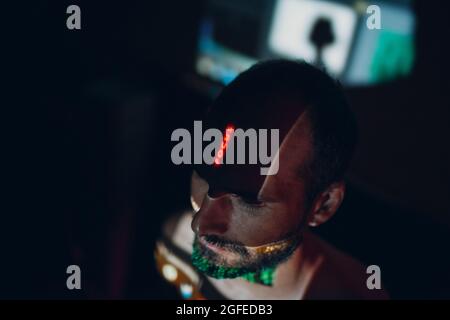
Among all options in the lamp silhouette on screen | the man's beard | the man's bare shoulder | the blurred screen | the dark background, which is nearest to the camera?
the man's beard

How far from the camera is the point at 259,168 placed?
79 cm

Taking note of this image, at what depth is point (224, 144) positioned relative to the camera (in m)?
0.80

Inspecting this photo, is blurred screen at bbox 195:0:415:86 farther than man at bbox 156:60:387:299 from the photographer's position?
Yes

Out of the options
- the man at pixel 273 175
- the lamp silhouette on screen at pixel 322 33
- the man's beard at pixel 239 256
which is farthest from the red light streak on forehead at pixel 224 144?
the lamp silhouette on screen at pixel 322 33

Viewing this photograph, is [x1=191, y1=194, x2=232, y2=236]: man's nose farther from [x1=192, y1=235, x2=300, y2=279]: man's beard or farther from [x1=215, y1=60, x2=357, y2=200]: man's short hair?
[x1=215, y1=60, x2=357, y2=200]: man's short hair

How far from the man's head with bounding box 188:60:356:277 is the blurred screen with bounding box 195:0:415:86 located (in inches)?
22.7

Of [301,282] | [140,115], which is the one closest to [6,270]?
[140,115]

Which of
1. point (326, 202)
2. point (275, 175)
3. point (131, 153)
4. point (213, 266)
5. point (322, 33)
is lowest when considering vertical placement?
point (131, 153)

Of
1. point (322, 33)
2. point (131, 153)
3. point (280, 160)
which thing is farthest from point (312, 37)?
point (280, 160)

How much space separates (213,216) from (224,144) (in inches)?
6.2

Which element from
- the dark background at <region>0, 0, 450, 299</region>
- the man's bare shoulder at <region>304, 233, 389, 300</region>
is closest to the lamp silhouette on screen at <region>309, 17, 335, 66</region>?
the dark background at <region>0, 0, 450, 299</region>

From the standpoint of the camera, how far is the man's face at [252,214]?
798 mm

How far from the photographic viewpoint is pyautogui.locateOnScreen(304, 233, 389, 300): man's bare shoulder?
122 centimetres

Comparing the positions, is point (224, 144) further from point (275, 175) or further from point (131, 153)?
point (131, 153)
